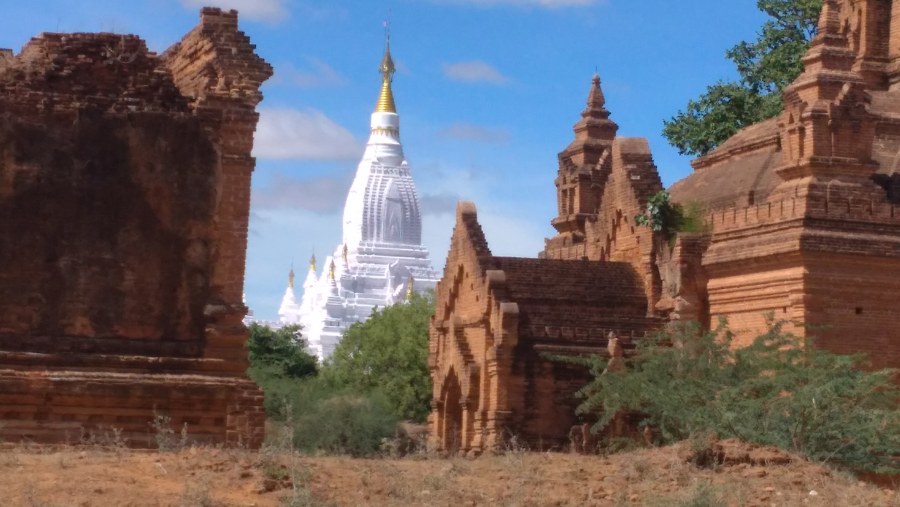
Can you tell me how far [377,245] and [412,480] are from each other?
259 feet

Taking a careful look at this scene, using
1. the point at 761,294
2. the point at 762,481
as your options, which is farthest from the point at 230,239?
the point at 761,294

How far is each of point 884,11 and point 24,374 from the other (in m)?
20.9

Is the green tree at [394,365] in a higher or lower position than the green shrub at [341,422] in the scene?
higher

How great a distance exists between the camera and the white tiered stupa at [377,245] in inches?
3602

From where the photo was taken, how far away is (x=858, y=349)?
83.1 feet

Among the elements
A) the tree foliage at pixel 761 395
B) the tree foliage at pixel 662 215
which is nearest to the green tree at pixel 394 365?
the tree foliage at pixel 662 215

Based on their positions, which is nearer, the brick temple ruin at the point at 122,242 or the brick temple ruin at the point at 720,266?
the brick temple ruin at the point at 122,242

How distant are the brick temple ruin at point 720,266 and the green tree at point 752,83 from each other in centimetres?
694

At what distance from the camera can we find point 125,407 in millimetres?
17156

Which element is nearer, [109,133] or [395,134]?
[109,133]

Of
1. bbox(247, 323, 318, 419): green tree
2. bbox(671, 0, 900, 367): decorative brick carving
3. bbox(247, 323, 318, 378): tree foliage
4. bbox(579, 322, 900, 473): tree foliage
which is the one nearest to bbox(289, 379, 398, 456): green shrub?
bbox(247, 323, 318, 419): green tree

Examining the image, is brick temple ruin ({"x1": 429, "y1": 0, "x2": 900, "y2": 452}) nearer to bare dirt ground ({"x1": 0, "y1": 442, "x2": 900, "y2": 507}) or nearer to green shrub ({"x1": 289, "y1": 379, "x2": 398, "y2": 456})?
green shrub ({"x1": 289, "y1": 379, "x2": 398, "y2": 456})

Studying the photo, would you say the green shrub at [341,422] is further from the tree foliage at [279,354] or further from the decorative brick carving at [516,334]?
the tree foliage at [279,354]

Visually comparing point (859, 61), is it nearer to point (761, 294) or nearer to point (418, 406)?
point (761, 294)
